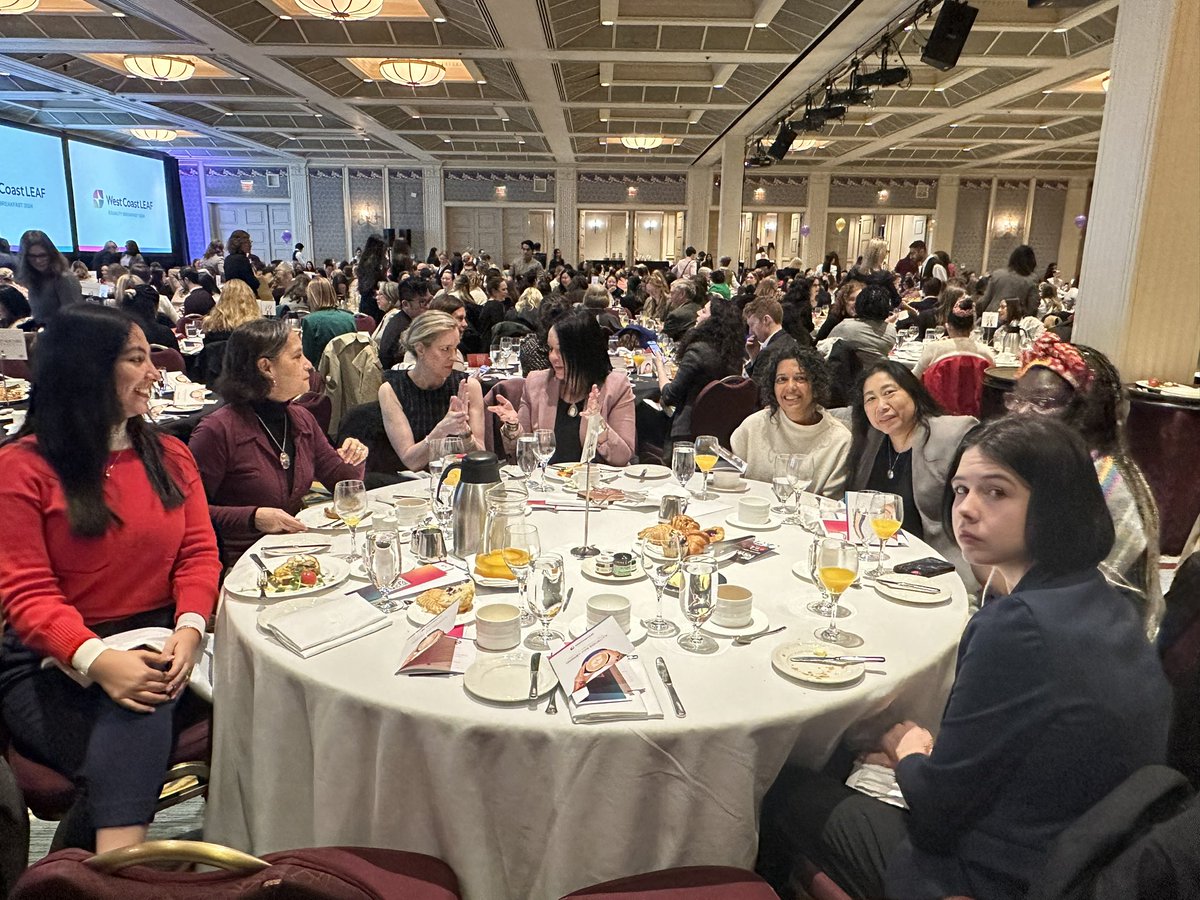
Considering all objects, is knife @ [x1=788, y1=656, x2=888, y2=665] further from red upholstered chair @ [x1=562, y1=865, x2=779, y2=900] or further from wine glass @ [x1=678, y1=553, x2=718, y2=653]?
red upholstered chair @ [x1=562, y1=865, x2=779, y2=900]

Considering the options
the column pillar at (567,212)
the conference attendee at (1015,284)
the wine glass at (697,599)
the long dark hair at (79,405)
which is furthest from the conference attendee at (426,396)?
the column pillar at (567,212)

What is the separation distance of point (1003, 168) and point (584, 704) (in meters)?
22.7

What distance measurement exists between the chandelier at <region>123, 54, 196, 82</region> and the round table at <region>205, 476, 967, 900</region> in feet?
34.8

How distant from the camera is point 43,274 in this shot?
6434 mm

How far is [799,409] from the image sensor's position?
321 centimetres

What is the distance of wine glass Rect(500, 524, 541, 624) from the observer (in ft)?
6.07

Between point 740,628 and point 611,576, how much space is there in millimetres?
390

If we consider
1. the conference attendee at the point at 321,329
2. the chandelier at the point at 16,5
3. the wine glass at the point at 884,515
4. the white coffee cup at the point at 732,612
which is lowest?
the white coffee cup at the point at 732,612

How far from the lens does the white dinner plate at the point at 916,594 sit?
1.95 meters

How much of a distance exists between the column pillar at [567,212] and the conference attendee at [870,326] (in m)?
15.7

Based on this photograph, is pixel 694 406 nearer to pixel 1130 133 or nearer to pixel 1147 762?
pixel 1130 133

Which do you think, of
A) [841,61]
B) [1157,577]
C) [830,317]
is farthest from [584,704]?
[841,61]

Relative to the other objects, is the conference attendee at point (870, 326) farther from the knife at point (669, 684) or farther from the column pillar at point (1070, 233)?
the column pillar at point (1070, 233)

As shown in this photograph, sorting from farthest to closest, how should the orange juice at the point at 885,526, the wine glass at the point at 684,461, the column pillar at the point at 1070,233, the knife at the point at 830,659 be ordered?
the column pillar at the point at 1070,233 < the wine glass at the point at 684,461 < the orange juice at the point at 885,526 < the knife at the point at 830,659
